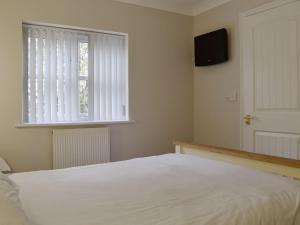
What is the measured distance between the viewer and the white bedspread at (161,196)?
1.11 m

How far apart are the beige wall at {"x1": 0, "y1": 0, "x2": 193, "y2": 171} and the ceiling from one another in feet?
0.25

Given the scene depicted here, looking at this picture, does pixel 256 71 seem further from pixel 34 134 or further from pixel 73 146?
pixel 34 134

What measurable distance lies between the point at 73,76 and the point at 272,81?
224 centimetres

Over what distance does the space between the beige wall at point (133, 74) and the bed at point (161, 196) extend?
1.23 metres

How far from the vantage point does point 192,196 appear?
→ 1.34 metres

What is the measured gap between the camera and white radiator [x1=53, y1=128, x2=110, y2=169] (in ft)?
9.86

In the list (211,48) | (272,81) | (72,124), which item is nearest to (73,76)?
(72,124)

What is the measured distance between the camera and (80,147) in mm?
3115

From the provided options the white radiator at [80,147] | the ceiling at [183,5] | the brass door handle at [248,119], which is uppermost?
the ceiling at [183,5]

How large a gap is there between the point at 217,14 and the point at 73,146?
8.11ft

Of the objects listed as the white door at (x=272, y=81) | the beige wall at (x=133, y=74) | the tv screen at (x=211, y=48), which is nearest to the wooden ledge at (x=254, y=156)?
the white door at (x=272, y=81)

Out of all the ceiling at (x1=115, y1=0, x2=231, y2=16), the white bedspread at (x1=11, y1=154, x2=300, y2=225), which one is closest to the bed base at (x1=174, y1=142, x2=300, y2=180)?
the white bedspread at (x1=11, y1=154, x2=300, y2=225)

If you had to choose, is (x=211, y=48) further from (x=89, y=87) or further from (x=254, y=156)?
(x=254, y=156)

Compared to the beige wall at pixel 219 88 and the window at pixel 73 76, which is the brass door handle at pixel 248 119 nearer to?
the beige wall at pixel 219 88
